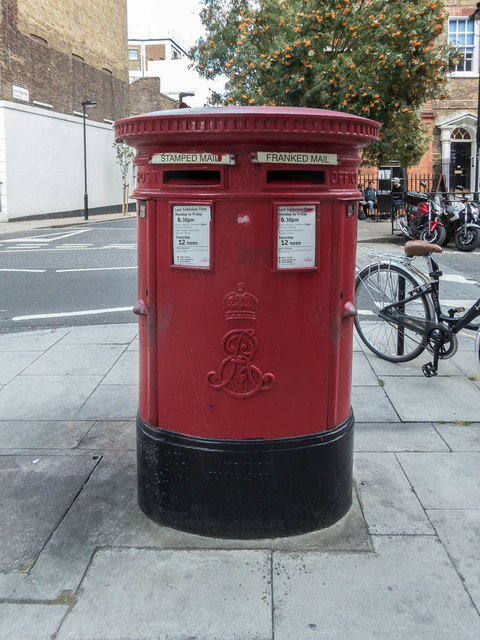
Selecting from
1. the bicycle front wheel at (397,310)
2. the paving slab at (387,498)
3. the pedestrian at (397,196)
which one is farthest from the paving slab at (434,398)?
the pedestrian at (397,196)

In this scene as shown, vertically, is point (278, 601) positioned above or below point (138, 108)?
below

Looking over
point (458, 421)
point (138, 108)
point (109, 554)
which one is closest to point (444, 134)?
point (138, 108)

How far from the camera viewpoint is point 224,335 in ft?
9.02

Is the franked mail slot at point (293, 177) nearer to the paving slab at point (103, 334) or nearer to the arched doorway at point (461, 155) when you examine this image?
the paving slab at point (103, 334)

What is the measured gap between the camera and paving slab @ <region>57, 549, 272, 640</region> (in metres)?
2.33

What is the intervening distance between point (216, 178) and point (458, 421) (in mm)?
2581

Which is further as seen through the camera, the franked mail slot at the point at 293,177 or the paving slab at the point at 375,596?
the franked mail slot at the point at 293,177

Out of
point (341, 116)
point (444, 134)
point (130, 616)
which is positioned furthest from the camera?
point (444, 134)

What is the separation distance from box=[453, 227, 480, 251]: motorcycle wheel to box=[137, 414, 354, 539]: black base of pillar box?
12628 mm

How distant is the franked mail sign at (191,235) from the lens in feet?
8.79

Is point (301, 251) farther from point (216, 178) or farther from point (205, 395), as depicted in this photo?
point (205, 395)

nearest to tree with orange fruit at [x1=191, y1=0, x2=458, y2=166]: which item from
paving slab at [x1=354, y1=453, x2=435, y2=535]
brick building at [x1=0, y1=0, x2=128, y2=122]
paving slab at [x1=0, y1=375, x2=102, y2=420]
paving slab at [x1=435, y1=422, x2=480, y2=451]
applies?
paving slab at [x1=0, y1=375, x2=102, y2=420]

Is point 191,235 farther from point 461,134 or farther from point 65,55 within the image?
point 65,55

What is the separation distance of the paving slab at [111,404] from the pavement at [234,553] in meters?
0.03
